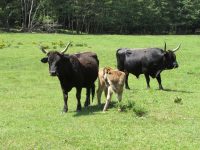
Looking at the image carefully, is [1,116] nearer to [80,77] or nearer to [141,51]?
[80,77]

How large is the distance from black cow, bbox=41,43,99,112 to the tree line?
58174mm

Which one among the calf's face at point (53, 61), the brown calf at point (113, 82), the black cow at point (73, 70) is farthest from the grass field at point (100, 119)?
the calf's face at point (53, 61)

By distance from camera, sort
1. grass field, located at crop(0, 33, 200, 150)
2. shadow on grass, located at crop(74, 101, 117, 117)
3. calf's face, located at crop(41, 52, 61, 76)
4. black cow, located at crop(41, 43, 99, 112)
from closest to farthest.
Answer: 1. grass field, located at crop(0, 33, 200, 150)
2. calf's face, located at crop(41, 52, 61, 76)
3. black cow, located at crop(41, 43, 99, 112)
4. shadow on grass, located at crop(74, 101, 117, 117)

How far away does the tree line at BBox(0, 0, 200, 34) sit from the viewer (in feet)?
259

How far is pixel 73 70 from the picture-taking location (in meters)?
15.2

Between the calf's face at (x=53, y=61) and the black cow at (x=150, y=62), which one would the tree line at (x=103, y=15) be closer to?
the black cow at (x=150, y=62)

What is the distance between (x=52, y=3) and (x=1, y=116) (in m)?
70.5

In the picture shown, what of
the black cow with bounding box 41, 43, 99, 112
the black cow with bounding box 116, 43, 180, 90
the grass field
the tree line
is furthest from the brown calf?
the tree line

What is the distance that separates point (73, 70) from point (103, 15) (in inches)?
2700

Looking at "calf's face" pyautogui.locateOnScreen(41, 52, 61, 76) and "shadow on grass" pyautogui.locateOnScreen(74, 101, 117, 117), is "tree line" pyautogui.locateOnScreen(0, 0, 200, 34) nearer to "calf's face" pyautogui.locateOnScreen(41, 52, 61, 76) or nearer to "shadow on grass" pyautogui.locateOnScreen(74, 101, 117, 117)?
"shadow on grass" pyautogui.locateOnScreen(74, 101, 117, 117)

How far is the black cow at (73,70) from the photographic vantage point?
574 inches

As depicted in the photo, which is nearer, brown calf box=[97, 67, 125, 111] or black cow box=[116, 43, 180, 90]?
brown calf box=[97, 67, 125, 111]

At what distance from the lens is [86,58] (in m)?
16.4

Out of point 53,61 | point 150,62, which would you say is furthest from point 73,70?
point 150,62
